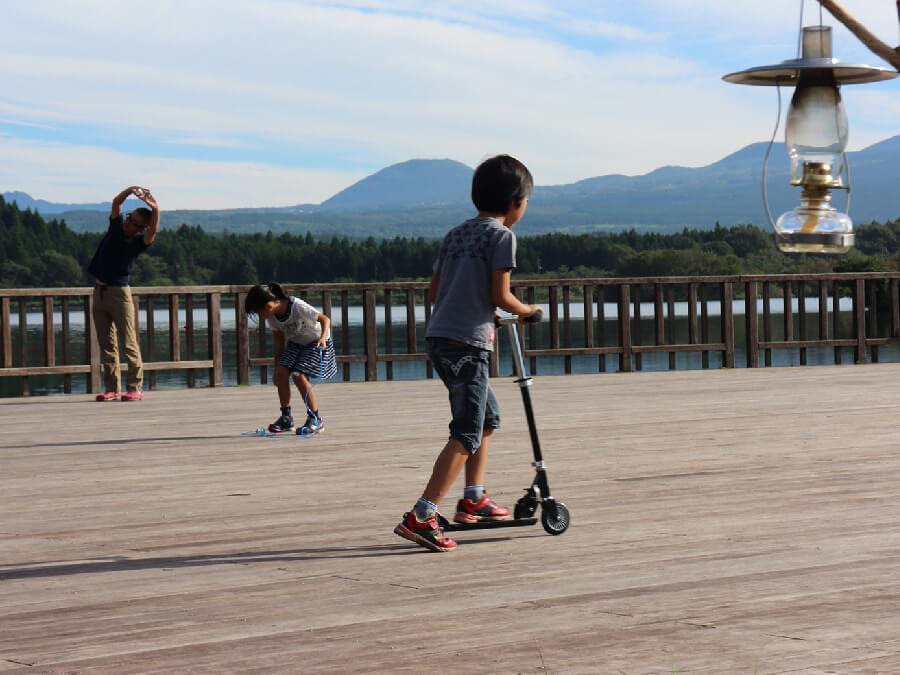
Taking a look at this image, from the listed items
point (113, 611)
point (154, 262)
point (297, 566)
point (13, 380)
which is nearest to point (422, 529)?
point (297, 566)

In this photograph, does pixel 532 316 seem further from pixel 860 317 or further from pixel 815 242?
pixel 860 317

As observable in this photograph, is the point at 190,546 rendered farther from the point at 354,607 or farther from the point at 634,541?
the point at 634,541

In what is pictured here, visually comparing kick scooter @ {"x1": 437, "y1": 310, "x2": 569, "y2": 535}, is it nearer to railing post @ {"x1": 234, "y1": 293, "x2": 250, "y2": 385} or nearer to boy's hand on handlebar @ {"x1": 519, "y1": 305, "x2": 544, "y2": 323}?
boy's hand on handlebar @ {"x1": 519, "y1": 305, "x2": 544, "y2": 323}

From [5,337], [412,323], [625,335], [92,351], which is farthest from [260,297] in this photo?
[625,335]

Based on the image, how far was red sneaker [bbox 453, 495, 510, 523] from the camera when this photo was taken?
445cm

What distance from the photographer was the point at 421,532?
4.09 metres

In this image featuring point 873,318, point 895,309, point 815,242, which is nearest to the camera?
point 815,242

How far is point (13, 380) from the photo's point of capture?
46.5 metres

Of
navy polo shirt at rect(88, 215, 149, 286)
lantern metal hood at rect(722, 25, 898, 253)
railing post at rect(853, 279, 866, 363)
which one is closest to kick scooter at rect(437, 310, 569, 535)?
lantern metal hood at rect(722, 25, 898, 253)

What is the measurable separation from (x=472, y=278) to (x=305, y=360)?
351 centimetres

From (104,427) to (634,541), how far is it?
5077 mm

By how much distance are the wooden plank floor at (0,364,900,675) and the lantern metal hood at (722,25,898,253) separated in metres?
0.91

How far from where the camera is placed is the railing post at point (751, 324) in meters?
13.5

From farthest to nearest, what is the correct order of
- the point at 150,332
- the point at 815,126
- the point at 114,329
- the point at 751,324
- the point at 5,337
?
the point at 751,324 < the point at 150,332 < the point at 5,337 < the point at 114,329 < the point at 815,126
